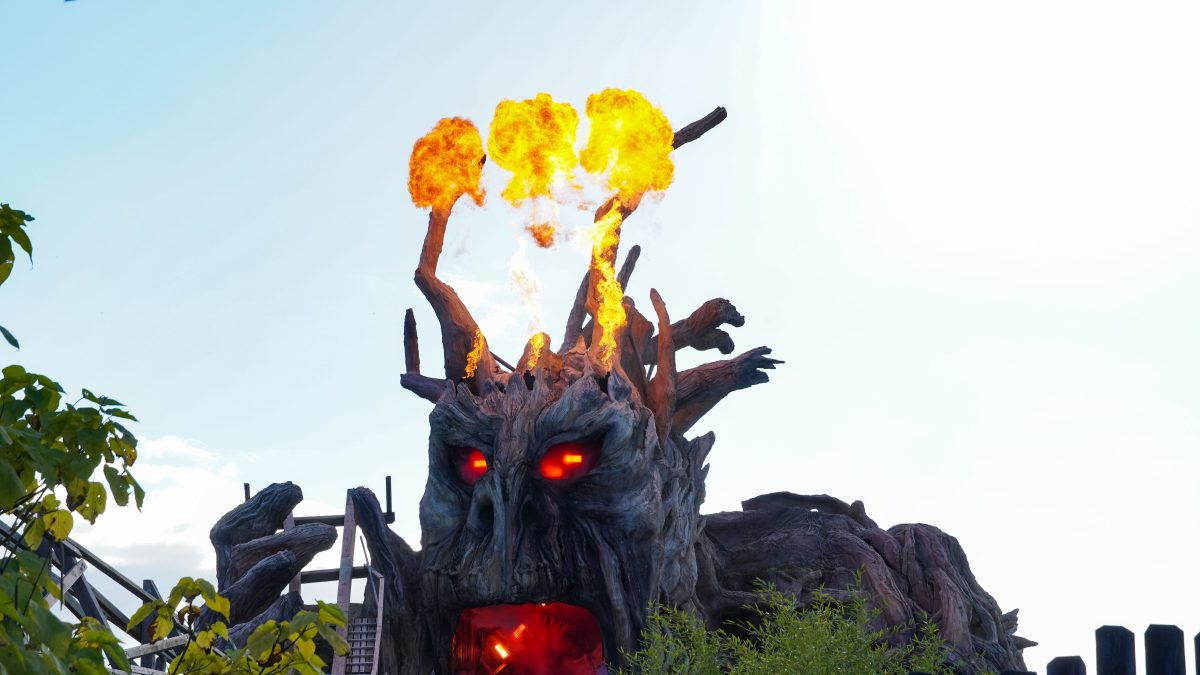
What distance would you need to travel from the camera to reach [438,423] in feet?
58.8

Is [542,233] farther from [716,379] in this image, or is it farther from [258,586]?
[258,586]

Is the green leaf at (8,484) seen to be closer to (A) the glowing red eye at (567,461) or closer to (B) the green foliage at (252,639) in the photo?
(B) the green foliage at (252,639)

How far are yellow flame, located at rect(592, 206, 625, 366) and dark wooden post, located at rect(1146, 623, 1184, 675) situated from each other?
1357 centimetres

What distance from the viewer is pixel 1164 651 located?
279 inches

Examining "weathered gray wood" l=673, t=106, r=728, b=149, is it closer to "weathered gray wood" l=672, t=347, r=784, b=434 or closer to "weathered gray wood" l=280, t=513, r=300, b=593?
"weathered gray wood" l=672, t=347, r=784, b=434

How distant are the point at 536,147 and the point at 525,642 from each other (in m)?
8.19

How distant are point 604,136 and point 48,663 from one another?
18.1m

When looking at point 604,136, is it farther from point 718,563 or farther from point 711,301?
point 718,563

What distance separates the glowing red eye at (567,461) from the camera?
1747 cm

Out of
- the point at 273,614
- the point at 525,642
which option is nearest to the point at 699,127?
the point at 525,642

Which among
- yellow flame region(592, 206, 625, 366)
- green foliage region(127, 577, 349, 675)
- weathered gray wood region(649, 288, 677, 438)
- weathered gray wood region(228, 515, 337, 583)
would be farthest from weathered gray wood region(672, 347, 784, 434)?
green foliage region(127, 577, 349, 675)

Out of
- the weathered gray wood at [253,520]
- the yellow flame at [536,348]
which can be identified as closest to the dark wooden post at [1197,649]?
the yellow flame at [536,348]

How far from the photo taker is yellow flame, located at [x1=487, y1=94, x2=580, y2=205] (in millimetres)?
20938

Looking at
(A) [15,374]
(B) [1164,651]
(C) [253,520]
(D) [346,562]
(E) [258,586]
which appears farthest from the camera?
(C) [253,520]
